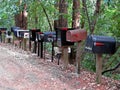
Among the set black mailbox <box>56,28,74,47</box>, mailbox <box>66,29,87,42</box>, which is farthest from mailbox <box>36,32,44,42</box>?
mailbox <box>66,29,87,42</box>

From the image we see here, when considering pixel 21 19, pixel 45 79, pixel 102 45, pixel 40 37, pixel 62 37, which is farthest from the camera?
pixel 21 19

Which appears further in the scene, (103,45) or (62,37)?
(62,37)

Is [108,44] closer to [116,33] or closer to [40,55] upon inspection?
[116,33]

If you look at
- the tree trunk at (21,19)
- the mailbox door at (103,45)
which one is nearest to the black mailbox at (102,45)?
the mailbox door at (103,45)

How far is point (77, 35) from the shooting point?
298 inches

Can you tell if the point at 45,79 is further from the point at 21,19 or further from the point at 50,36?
the point at 21,19

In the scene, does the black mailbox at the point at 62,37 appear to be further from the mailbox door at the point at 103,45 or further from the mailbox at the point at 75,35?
the mailbox door at the point at 103,45

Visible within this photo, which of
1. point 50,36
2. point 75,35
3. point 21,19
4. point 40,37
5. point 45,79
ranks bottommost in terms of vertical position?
point 45,79

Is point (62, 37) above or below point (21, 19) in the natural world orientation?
below

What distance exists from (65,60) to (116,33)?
2.07 meters

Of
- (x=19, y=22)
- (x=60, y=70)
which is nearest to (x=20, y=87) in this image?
(x=60, y=70)

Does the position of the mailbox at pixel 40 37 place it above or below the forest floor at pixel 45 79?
above

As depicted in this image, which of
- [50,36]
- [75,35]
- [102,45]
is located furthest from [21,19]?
[102,45]

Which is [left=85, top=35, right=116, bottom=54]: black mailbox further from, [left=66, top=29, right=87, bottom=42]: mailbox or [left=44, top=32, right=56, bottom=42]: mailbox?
[left=44, top=32, right=56, bottom=42]: mailbox
